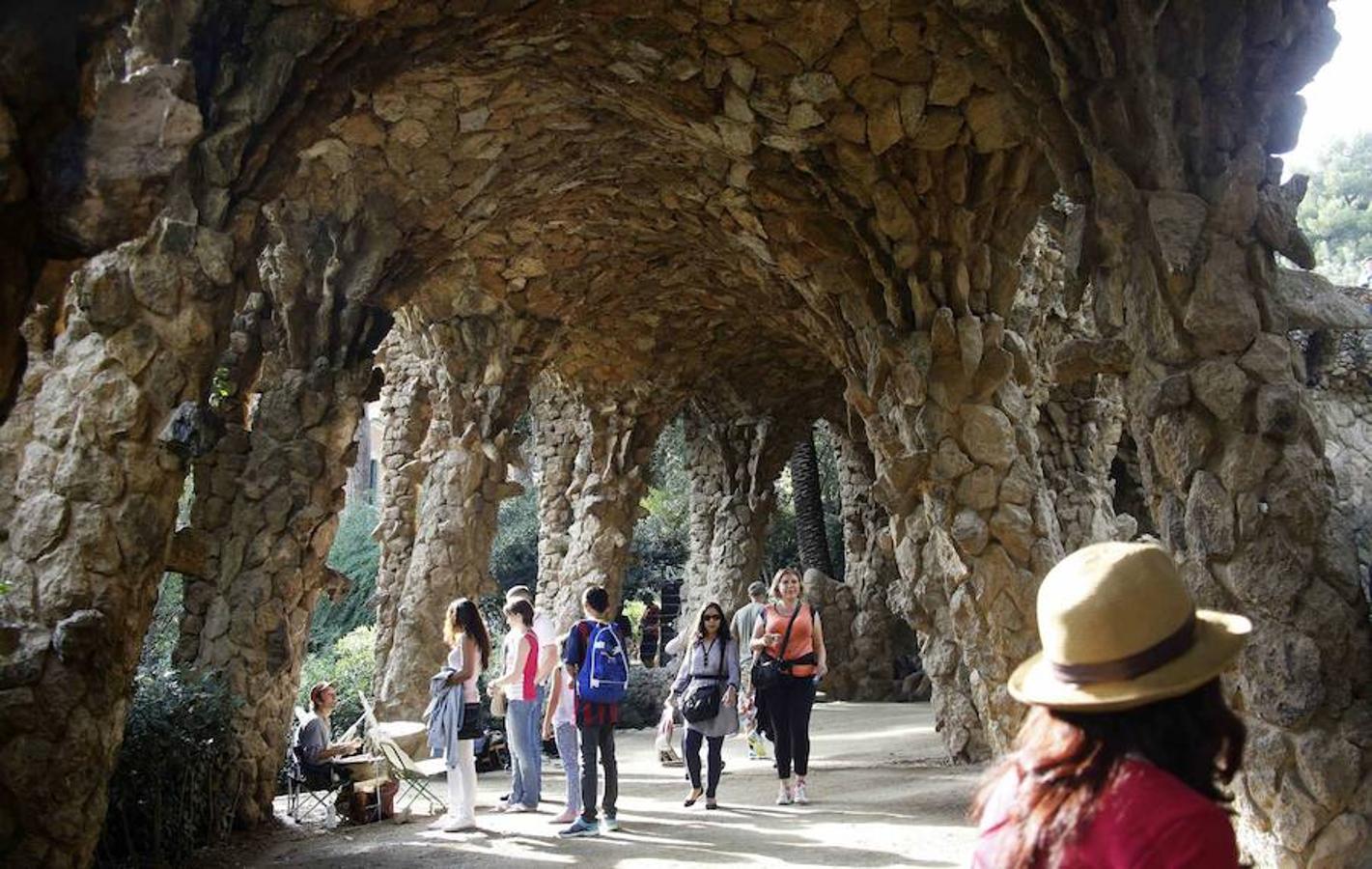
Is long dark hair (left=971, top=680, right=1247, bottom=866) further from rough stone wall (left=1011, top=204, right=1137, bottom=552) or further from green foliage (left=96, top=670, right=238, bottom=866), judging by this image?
rough stone wall (left=1011, top=204, right=1137, bottom=552)

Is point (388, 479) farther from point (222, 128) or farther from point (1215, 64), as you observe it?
point (1215, 64)

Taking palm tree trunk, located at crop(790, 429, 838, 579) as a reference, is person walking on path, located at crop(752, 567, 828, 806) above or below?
below

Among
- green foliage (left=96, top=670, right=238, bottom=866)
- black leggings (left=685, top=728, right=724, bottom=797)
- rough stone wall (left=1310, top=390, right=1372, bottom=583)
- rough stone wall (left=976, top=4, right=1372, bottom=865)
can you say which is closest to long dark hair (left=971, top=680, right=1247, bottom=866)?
rough stone wall (left=976, top=4, right=1372, bottom=865)

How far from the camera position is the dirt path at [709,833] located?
4.55 meters

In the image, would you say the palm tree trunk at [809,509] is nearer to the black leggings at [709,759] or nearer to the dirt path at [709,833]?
the dirt path at [709,833]

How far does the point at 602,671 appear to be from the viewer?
5.01 metres

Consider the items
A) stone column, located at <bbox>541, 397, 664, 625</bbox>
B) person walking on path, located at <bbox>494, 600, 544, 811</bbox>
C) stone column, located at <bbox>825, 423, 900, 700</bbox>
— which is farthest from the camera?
stone column, located at <bbox>825, 423, 900, 700</bbox>

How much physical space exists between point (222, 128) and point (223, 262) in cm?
43

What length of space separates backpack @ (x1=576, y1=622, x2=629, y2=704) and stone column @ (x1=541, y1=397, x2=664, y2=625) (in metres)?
5.39

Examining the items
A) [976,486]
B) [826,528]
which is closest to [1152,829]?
[976,486]


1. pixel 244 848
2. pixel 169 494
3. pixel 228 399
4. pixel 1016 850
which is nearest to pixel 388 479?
pixel 228 399

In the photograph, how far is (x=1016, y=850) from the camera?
112 cm

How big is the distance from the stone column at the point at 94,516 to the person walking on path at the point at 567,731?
2.19m

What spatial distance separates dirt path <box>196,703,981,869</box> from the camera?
14.9 ft
